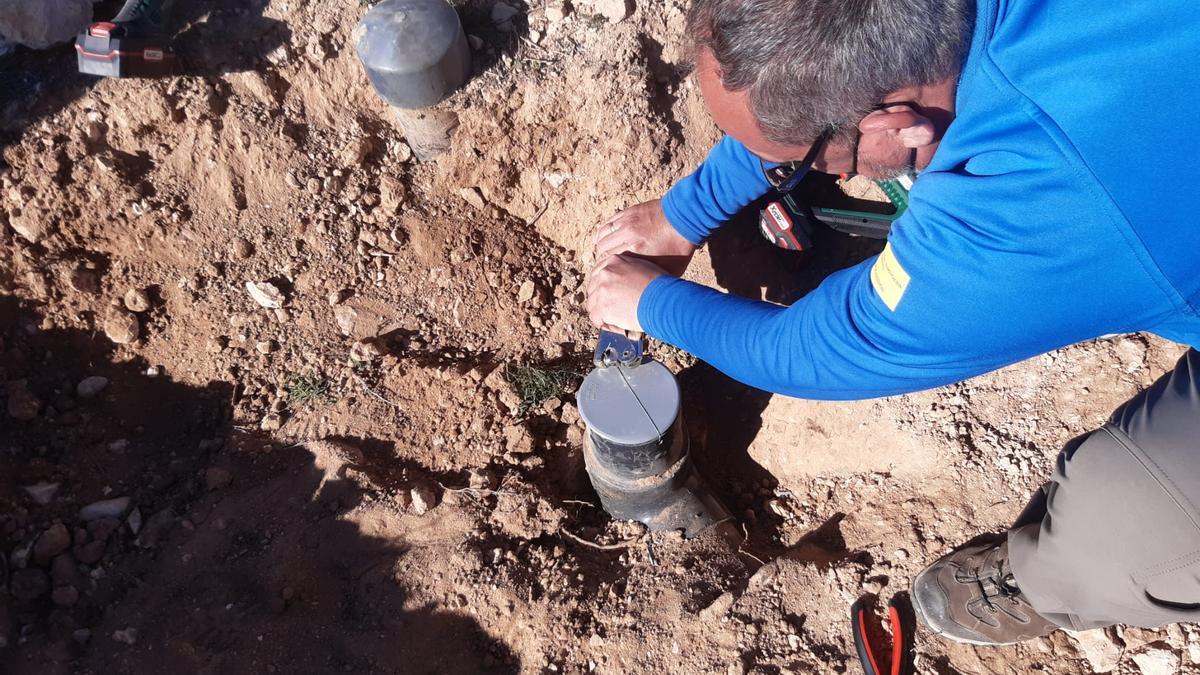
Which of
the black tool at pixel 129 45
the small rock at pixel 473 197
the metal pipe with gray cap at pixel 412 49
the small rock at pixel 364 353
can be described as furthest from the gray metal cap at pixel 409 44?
the small rock at pixel 364 353

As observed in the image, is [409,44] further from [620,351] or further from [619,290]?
[620,351]

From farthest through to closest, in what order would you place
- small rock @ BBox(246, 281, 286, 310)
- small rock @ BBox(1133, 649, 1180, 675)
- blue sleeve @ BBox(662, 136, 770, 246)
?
small rock @ BBox(246, 281, 286, 310) → blue sleeve @ BBox(662, 136, 770, 246) → small rock @ BBox(1133, 649, 1180, 675)

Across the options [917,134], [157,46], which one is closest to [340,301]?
[157,46]

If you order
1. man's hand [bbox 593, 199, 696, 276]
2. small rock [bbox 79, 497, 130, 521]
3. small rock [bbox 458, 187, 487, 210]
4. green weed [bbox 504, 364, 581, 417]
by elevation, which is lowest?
small rock [bbox 79, 497, 130, 521]

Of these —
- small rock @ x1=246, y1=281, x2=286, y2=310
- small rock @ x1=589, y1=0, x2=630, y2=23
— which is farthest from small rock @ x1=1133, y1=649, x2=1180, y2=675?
small rock @ x1=246, y1=281, x2=286, y2=310

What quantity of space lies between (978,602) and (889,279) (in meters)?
1.05

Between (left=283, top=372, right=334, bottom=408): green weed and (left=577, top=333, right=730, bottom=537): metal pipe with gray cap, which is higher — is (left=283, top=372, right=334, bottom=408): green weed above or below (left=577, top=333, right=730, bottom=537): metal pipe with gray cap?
below

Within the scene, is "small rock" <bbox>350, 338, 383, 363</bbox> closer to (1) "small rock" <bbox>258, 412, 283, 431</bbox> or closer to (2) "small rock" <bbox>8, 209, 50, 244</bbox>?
(1) "small rock" <bbox>258, 412, 283, 431</bbox>

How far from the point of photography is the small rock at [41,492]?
2.43 m

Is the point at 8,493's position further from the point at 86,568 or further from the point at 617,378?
the point at 617,378

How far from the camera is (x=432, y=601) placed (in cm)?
226

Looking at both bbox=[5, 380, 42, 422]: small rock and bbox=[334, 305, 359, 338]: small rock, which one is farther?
bbox=[334, 305, 359, 338]: small rock

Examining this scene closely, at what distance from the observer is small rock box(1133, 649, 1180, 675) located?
206 cm

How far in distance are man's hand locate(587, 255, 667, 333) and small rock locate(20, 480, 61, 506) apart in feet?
5.88
